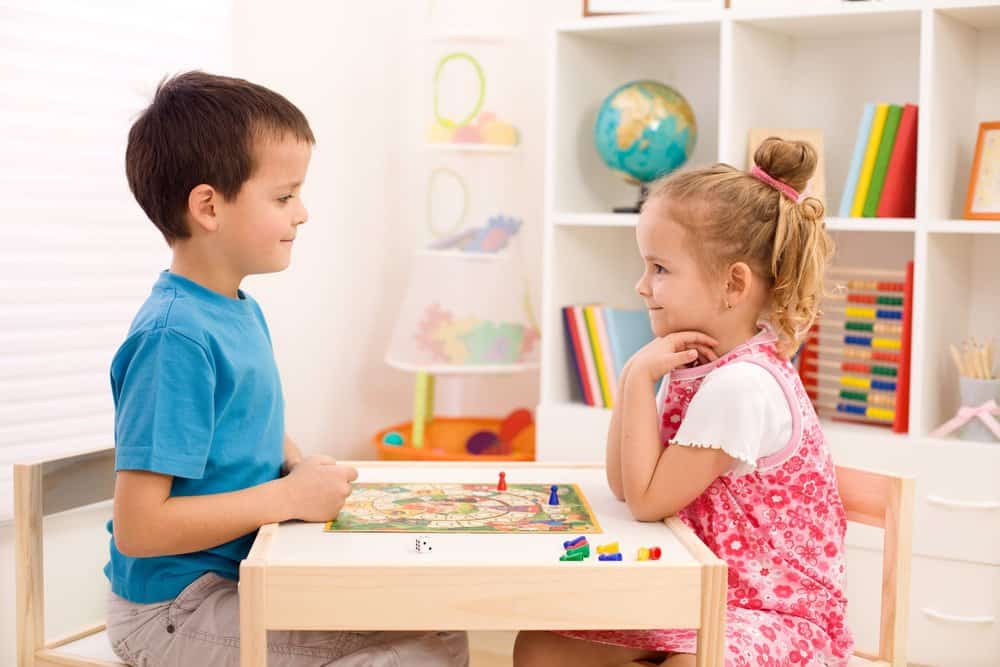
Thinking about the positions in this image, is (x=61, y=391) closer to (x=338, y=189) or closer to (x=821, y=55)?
(x=338, y=189)

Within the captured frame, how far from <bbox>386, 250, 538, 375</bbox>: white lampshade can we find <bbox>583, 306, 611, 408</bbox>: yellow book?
21 centimetres

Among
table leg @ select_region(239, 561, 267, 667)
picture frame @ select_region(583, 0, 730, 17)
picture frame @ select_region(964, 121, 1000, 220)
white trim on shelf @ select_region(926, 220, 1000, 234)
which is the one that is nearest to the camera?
table leg @ select_region(239, 561, 267, 667)

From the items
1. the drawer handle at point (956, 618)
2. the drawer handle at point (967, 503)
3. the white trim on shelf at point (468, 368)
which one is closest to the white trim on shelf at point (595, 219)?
the white trim on shelf at point (468, 368)

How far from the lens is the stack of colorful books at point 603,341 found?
2.60m

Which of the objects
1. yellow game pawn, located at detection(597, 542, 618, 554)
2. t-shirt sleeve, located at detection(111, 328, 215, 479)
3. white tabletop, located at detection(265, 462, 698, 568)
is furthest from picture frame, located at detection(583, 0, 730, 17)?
yellow game pawn, located at detection(597, 542, 618, 554)

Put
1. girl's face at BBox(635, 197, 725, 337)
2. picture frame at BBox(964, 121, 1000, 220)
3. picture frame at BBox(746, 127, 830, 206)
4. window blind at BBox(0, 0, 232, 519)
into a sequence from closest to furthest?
girl's face at BBox(635, 197, 725, 337) → window blind at BBox(0, 0, 232, 519) → picture frame at BBox(964, 121, 1000, 220) → picture frame at BBox(746, 127, 830, 206)

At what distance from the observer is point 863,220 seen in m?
2.32

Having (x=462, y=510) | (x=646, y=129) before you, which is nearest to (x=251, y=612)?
(x=462, y=510)

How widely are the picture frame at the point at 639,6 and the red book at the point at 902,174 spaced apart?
0.52m

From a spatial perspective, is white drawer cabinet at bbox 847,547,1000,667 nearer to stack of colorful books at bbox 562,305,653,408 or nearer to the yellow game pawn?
stack of colorful books at bbox 562,305,653,408

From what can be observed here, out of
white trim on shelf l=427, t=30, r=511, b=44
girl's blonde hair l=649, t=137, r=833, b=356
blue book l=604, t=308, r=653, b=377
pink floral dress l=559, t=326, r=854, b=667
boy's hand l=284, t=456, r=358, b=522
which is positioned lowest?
pink floral dress l=559, t=326, r=854, b=667

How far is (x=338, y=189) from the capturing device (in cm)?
290

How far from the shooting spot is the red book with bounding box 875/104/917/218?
231 cm

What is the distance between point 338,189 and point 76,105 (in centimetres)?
91
